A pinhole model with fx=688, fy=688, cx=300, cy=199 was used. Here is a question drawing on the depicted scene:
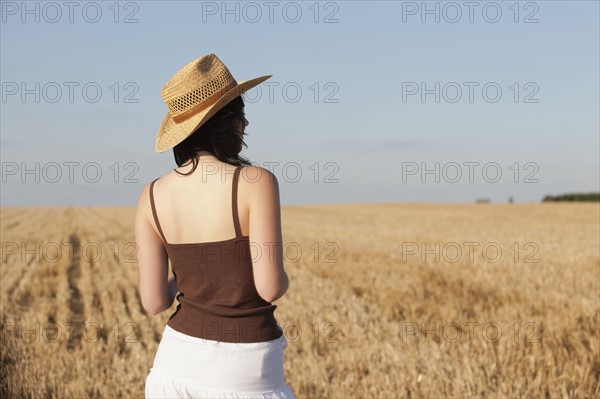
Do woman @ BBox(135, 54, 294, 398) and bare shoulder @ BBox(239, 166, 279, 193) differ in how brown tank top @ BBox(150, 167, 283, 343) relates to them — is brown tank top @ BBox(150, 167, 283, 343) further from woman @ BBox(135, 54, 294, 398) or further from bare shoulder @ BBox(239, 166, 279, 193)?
bare shoulder @ BBox(239, 166, 279, 193)

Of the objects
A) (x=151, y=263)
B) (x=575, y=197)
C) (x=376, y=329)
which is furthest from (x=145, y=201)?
(x=575, y=197)

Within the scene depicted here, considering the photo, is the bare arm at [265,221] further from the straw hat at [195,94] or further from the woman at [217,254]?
the straw hat at [195,94]

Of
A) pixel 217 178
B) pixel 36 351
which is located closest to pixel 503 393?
pixel 217 178

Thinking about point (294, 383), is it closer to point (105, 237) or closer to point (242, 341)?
point (242, 341)

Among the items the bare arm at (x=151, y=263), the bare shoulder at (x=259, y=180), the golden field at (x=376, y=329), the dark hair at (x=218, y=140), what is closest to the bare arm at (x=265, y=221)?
the bare shoulder at (x=259, y=180)

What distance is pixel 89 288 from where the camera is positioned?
11.9 meters

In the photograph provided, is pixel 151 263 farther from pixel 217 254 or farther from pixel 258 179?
pixel 258 179

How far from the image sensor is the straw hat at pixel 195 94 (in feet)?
8.21

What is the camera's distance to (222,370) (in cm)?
241

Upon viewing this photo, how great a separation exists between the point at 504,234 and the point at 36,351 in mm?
21240

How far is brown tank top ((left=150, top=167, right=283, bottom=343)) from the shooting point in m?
2.38

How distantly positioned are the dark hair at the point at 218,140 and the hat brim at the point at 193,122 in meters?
0.03

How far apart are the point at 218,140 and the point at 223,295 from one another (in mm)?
554

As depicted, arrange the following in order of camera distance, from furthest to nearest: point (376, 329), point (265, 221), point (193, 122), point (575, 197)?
point (575, 197) < point (376, 329) < point (193, 122) < point (265, 221)
